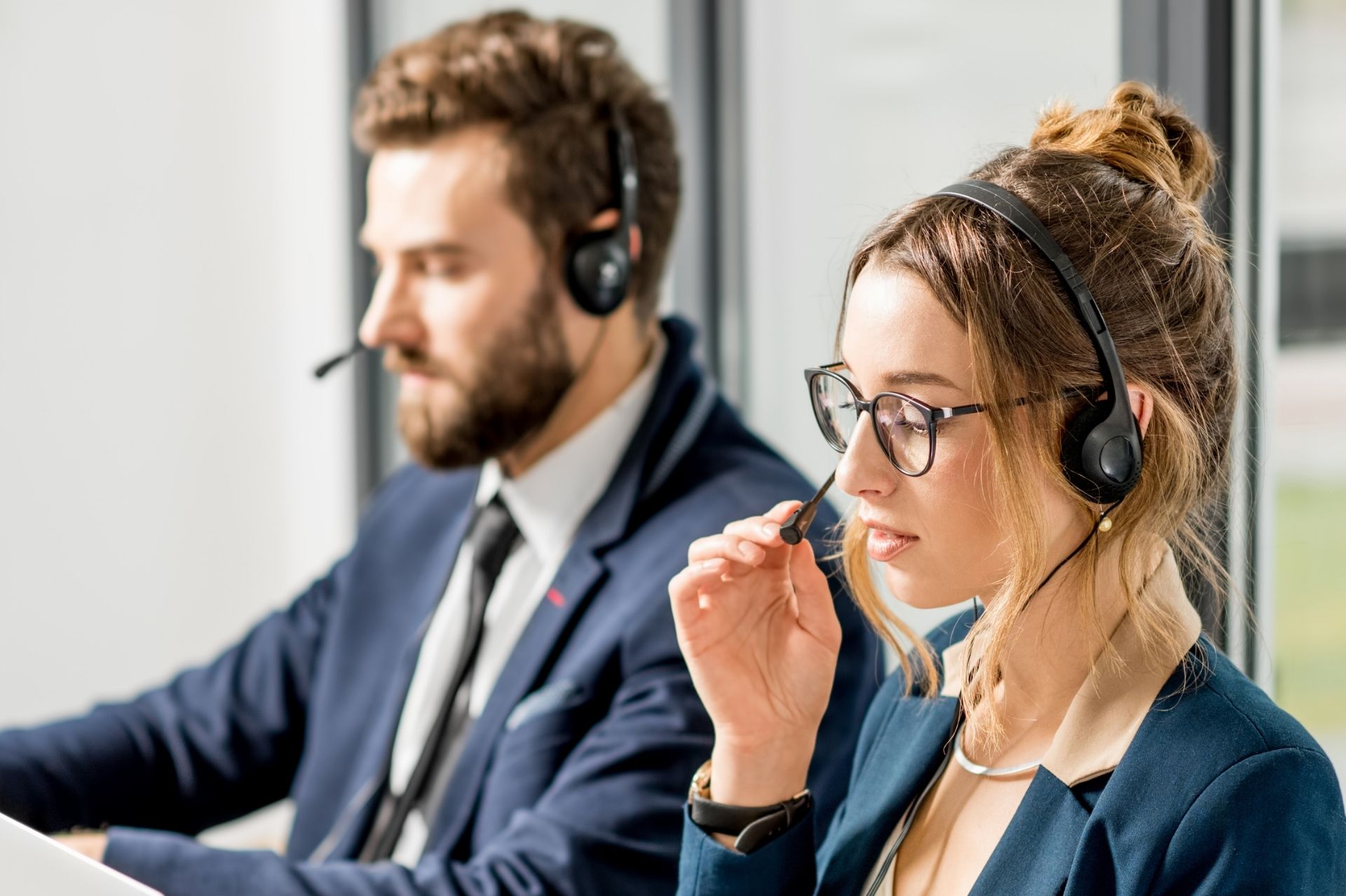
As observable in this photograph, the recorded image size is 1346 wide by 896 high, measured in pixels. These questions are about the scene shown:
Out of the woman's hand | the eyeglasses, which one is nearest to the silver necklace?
the woman's hand

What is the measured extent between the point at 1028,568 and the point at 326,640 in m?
1.07

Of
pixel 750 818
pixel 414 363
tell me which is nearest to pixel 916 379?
pixel 750 818

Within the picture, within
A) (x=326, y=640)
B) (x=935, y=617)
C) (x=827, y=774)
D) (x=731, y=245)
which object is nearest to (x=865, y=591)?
(x=827, y=774)

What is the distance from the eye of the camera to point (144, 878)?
1139mm

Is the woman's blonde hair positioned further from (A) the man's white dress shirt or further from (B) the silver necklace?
(A) the man's white dress shirt

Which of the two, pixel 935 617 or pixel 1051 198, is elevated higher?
pixel 1051 198

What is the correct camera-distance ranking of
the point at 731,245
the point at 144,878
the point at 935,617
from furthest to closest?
the point at 731,245
the point at 935,617
the point at 144,878

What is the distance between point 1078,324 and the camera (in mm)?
783

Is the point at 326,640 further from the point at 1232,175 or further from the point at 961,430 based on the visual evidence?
the point at 1232,175

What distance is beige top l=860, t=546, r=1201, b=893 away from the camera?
2.62 feet

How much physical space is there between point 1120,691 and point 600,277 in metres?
0.83

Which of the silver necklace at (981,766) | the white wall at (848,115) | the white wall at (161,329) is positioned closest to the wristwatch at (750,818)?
the silver necklace at (981,766)

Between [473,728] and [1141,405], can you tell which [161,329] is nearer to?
[473,728]

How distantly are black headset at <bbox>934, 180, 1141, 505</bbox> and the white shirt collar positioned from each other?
0.72 meters
